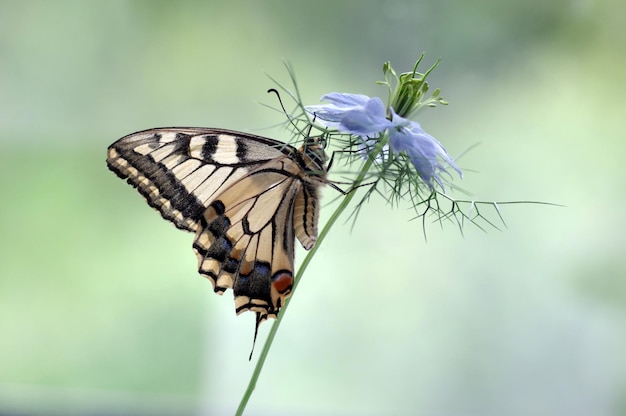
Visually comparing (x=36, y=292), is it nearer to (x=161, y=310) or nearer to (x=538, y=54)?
(x=161, y=310)

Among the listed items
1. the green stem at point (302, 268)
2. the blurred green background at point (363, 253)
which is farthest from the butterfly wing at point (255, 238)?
the blurred green background at point (363, 253)

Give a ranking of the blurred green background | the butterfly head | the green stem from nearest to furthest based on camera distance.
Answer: the green stem → the butterfly head → the blurred green background

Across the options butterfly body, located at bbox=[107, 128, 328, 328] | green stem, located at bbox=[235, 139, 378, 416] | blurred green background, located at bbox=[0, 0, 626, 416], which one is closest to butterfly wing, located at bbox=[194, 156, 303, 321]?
butterfly body, located at bbox=[107, 128, 328, 328]

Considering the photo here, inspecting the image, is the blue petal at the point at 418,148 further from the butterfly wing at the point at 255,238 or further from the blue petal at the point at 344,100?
the butterfly wing at the point at 255,238

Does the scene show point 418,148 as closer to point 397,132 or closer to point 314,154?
point 397,132

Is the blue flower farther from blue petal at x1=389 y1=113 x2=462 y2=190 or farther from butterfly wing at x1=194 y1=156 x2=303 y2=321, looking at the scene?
butterfly wing at x1=194 y1=156 x2=303 y2=321

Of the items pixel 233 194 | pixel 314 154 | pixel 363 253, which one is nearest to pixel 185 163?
pixel 233 194

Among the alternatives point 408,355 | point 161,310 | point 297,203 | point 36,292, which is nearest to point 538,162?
point 408,355
